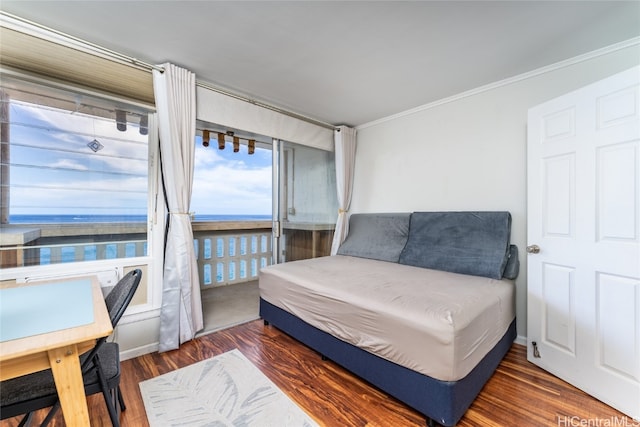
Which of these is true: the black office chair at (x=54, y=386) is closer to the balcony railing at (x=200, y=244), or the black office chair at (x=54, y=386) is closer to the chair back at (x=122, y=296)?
the chair back at (x=122, y=296)

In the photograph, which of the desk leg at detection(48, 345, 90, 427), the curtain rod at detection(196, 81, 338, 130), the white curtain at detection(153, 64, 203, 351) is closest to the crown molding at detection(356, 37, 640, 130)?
the curtain rod at detection(196, 81, 338, 130)

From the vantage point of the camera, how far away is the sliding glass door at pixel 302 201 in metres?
2.99

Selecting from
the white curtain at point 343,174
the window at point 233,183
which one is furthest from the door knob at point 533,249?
the window at point 233,183

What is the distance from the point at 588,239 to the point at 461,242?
33.0 inches

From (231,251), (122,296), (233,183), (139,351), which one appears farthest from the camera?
(231,251)

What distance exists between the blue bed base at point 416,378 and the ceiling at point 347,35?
209 cm

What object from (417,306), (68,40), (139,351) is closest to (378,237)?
(417,306)

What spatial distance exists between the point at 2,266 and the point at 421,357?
8.48 ft

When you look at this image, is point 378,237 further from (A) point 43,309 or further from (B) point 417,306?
(A) point 43,309

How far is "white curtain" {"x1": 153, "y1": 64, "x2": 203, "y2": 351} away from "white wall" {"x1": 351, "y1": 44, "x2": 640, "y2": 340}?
212 cm

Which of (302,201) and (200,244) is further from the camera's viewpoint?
(200,244)

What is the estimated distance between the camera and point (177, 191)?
2.14 metres

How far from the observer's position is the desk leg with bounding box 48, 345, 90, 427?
0.88 meters

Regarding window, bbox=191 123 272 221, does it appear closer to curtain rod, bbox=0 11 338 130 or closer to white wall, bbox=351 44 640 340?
curtain rod, bbox=0 11 338 130
